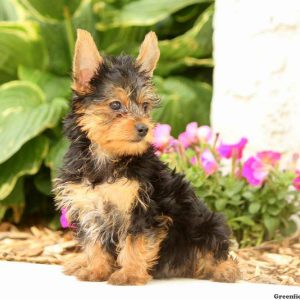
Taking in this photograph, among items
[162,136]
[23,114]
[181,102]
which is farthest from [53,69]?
[162,136]

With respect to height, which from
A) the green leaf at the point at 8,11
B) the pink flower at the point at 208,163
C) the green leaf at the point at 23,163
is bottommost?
the green leaf at the point at 23,163

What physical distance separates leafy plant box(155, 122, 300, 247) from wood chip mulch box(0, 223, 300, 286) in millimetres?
157

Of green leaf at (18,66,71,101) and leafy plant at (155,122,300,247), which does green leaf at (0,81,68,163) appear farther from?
leafy plant at (155,122,300,247)

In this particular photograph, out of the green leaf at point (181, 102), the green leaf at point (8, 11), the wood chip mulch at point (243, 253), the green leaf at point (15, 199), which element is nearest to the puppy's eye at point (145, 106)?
the wood chip mulch at point (243, 253)

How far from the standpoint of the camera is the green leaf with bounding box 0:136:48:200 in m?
6.98

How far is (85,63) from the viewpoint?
4273 mm

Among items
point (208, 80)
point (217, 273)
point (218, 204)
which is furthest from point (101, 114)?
point (208, 80)

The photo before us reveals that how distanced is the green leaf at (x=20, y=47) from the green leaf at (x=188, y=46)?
4.28 ft

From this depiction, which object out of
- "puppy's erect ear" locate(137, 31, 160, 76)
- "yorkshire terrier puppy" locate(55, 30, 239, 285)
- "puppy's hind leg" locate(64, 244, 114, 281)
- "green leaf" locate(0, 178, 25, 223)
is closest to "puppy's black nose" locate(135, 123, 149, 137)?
"yorkshire terrier puppy" locate(55, 30, 239, 285)

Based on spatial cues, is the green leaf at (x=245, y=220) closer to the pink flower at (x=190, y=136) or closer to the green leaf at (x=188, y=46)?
the pink flower at (x=190, y=136)

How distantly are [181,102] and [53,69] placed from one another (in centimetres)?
142

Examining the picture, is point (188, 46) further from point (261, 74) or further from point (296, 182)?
point (296, 182)

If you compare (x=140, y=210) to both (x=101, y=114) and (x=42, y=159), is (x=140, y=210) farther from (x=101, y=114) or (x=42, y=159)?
(x=42, y=159)

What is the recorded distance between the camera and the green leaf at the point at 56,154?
22.8 ft
